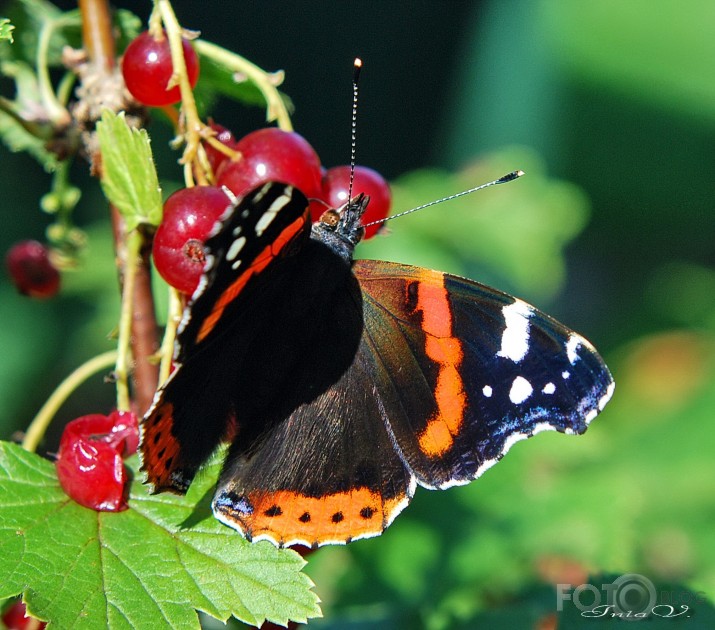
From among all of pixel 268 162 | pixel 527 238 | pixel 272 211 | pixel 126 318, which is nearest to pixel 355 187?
pixel 268 162

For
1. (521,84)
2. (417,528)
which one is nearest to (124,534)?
(417,528)

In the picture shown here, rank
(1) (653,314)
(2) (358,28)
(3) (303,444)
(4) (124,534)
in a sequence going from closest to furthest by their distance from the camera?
(4) (124,534)
(3) (303,444)
(1) (653,314)
(2) (358,28)

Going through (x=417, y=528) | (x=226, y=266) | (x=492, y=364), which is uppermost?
(x=226, y=266)

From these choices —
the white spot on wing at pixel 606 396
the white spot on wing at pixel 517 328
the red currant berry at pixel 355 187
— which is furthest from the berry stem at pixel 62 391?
the white spot on wing at pixel 606 396

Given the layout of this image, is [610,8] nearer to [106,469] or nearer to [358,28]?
[358,28]

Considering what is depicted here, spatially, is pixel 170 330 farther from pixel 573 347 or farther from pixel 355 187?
pixel 573 347

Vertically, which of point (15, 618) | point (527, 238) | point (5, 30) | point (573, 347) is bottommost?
point (15, 618)
